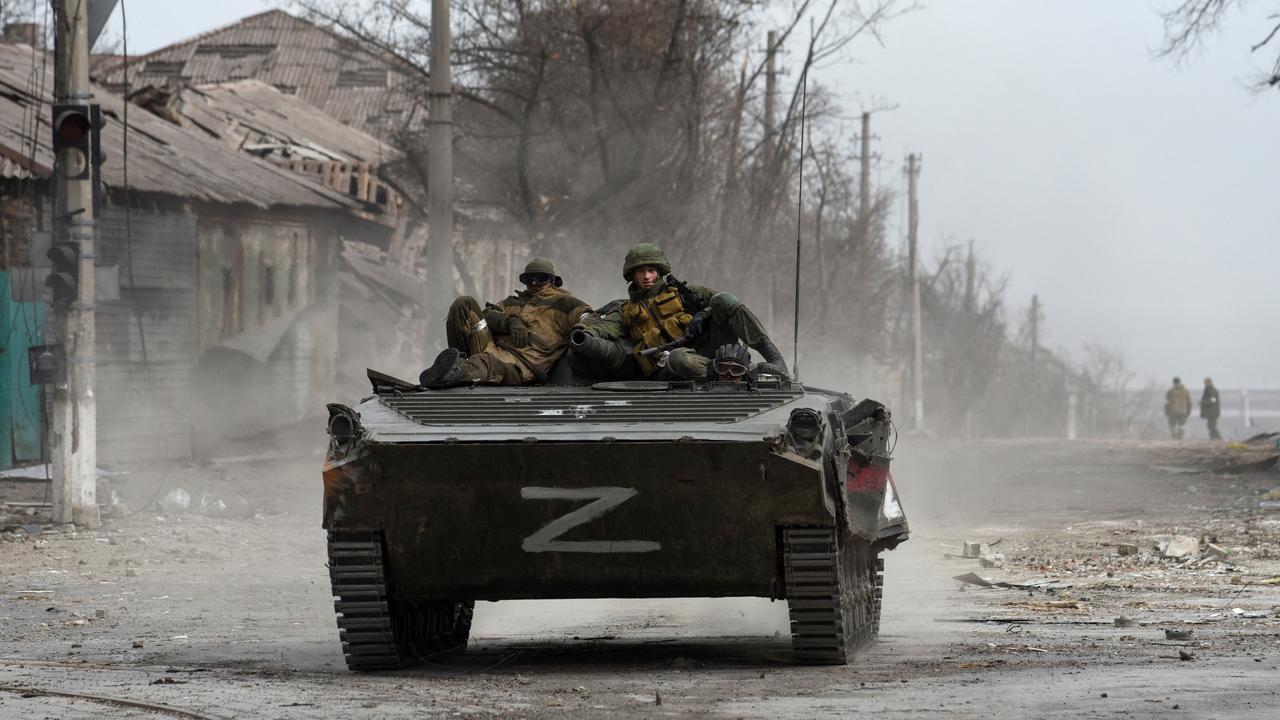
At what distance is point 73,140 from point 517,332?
7258 millimetres

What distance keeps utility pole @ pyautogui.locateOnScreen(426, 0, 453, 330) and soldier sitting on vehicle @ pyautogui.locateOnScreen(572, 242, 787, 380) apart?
918cm

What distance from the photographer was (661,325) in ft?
31.9

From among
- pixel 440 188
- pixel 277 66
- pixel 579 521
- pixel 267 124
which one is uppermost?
pixel 277 66

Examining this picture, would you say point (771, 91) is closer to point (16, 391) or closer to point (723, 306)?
point (16, 391)

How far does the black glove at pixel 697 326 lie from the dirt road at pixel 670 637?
1487 mm

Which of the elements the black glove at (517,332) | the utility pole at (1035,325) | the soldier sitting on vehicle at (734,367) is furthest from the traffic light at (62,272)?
the utility pole at (1035,325)

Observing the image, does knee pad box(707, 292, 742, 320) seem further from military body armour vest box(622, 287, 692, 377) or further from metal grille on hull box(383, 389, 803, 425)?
metal grille on hull box(383, 389, 803, 425)

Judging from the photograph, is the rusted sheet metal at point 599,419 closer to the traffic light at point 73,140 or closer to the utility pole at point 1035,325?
the traffic light at point 73,140

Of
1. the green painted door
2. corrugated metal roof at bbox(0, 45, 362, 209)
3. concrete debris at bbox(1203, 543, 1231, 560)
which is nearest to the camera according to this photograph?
concrete debris at bbox(1203, 543, 1231, 560)

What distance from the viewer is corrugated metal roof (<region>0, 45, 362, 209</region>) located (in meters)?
21.4

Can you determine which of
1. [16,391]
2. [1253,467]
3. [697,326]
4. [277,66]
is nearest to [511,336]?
[697,326]

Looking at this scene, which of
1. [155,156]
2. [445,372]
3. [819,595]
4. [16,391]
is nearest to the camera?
[819,595]

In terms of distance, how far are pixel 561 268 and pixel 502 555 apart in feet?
63.8

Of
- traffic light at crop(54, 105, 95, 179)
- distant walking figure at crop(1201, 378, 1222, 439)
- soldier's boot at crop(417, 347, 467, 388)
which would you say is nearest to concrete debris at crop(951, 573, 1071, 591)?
soldier's boot at crop(417, 347, 467, 388)
